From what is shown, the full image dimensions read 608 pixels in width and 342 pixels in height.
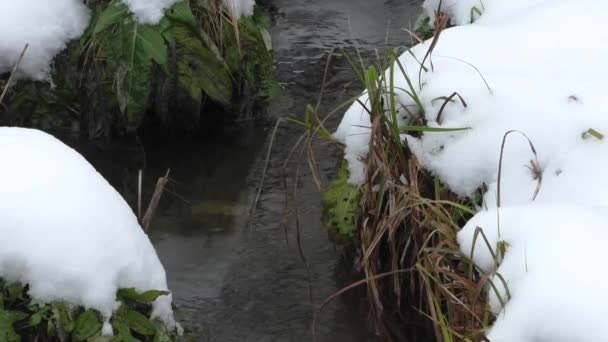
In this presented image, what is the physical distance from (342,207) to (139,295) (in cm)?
100

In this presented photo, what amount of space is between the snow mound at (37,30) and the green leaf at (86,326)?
2477 mm

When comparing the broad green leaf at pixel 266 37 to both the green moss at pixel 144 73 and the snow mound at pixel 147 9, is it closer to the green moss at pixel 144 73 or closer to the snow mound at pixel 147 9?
the green moss at pixel 144 73

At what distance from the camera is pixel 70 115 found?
16.9 feet

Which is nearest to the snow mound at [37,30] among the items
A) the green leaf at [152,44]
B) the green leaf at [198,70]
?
the green leaf at [152,44]

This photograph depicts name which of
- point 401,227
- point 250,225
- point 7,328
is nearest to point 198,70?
point 250,225

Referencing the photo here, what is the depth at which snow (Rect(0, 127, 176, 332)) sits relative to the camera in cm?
273

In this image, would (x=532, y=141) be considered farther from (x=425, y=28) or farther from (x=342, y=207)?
(x=425, y=28)

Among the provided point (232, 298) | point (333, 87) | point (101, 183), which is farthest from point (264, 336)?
point (333, 87)

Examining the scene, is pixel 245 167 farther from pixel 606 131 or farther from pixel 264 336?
pixel 606 131

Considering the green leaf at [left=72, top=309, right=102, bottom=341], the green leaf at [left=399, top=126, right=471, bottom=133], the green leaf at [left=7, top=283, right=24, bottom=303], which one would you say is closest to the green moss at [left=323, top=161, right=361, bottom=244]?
the green leaf at [left=399, top=126, right=471, bottom=133]

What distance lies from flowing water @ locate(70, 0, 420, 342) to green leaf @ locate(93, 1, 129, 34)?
25.2 inches

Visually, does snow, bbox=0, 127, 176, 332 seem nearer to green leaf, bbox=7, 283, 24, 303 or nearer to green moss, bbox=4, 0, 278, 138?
green leaf, bbox=7, 283, 24, 303

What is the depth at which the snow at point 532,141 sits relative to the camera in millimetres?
2322

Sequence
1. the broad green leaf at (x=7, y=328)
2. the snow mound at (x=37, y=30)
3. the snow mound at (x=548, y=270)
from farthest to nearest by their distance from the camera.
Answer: the snow mound at (x=37, y=30) < the broad green leaf at (x=7, y=328) < the snow mound at (x=548, y=270)
